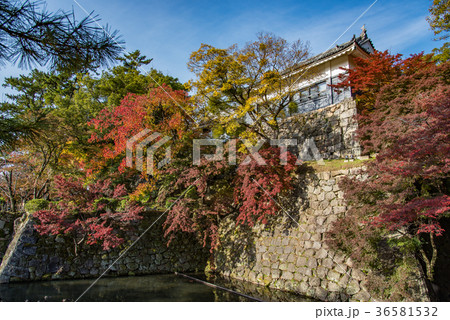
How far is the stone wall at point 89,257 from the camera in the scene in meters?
9.05

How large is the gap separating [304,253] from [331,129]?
19.3 ft

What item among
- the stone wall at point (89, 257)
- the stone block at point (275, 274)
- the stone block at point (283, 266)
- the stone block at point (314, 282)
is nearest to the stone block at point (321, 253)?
the stone block at point (314, 282)

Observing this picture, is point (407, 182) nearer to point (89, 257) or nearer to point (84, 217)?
point (84, 217)

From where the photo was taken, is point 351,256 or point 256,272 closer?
point 351,256

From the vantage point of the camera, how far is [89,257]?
9812 mm

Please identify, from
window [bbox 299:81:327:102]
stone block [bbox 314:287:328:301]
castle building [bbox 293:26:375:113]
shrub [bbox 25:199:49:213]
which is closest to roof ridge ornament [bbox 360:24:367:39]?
castle building [bbox 293:26:375:113]

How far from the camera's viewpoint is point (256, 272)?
28.0 feet

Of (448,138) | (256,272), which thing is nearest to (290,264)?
(256,272)

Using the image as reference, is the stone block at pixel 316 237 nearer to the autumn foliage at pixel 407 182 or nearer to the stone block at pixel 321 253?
the stone block at pixel 321 253

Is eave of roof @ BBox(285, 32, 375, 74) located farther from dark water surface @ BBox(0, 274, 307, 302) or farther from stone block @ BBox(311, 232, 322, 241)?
dark water surface @ BBox(0, 274, 307, 302)

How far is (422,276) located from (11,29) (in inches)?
294

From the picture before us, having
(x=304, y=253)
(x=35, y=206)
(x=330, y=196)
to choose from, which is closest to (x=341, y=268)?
(x=304, y=253)
